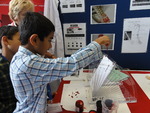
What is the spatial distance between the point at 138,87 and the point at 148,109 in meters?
0.26

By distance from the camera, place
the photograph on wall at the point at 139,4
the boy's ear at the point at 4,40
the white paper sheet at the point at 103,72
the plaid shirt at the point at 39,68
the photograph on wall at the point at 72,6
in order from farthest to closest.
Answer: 1. the photograph on wall at the point at 72,6
2. the photograph on wall at the point at 139,4
3. the boy's ear at the point at 4,40
4. the white paper sheet at the point at 103,72
5. the plaid shirt at the point at 39,68

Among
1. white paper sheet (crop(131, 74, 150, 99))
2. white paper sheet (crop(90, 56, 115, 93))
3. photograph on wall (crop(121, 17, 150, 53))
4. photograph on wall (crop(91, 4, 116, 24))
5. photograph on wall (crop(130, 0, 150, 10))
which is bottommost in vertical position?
white paper sheet (crop(131, 74, 150, 99))

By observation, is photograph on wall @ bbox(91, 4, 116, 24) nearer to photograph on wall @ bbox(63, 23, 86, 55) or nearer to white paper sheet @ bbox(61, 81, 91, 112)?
photograph on wall @ bbox(63, 23, 86, 55)

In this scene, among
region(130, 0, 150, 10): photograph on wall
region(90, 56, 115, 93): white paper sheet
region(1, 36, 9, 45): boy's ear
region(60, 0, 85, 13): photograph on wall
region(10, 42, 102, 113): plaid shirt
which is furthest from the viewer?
region(60, 0, 85, 13): photograph on wall

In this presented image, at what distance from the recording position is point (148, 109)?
758 millimetres

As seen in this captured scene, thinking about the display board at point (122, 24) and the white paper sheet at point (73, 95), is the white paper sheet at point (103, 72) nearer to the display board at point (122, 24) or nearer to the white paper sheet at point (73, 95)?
the white paper sheet at point (73, 95)

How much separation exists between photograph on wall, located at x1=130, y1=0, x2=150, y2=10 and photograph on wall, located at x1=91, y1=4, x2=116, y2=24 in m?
0.20

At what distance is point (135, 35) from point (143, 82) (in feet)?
2.15

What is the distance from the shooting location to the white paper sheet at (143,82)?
95 cm

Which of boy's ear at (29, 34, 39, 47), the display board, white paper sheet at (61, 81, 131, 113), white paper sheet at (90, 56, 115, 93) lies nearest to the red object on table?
white paper sheet at (61, 81, 131, 113)

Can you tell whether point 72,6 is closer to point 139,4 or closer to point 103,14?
point 103,14

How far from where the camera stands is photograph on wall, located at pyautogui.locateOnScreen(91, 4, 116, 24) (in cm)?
146

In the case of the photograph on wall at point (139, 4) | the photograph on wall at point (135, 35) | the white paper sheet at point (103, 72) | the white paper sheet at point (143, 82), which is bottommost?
the white paper sheet at point (143, 82)

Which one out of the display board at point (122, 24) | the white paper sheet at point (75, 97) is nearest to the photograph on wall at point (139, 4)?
the display board at point (122, 24)
